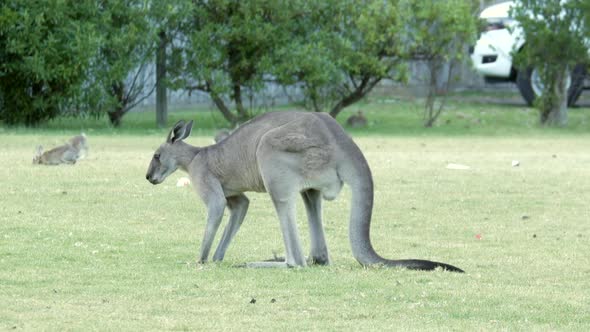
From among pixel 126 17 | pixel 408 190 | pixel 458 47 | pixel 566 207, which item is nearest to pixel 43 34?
pixel 126 17

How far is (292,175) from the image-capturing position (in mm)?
7160

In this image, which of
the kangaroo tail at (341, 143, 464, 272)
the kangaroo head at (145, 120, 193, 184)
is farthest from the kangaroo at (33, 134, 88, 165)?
the kangaroo tail at (341, 143, 464, 272)

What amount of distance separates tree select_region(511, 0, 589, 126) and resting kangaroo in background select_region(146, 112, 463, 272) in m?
14.8

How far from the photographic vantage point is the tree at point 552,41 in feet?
70.2

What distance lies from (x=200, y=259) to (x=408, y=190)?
4.96 metres

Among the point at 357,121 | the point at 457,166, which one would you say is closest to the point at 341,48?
the point at 357,121

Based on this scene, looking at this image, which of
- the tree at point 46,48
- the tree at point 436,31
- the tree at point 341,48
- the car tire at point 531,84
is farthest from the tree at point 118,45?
the car tire at point 531,84

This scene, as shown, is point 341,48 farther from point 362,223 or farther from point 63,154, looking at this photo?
point 362,223

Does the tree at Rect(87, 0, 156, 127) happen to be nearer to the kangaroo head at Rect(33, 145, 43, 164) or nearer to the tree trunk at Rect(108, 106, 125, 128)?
the tree trunk at Rect(108, 106, 125, 128)

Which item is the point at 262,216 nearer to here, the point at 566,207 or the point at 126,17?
the point at 566,207

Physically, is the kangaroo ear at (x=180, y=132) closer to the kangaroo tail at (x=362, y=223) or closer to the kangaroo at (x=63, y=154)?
the kangaroo tail at (x=362, y=223)

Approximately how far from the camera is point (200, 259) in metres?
7.57

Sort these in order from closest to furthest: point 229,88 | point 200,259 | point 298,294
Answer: point 298,294 < point 200,259 < point 229,88

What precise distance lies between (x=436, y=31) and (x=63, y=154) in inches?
372
